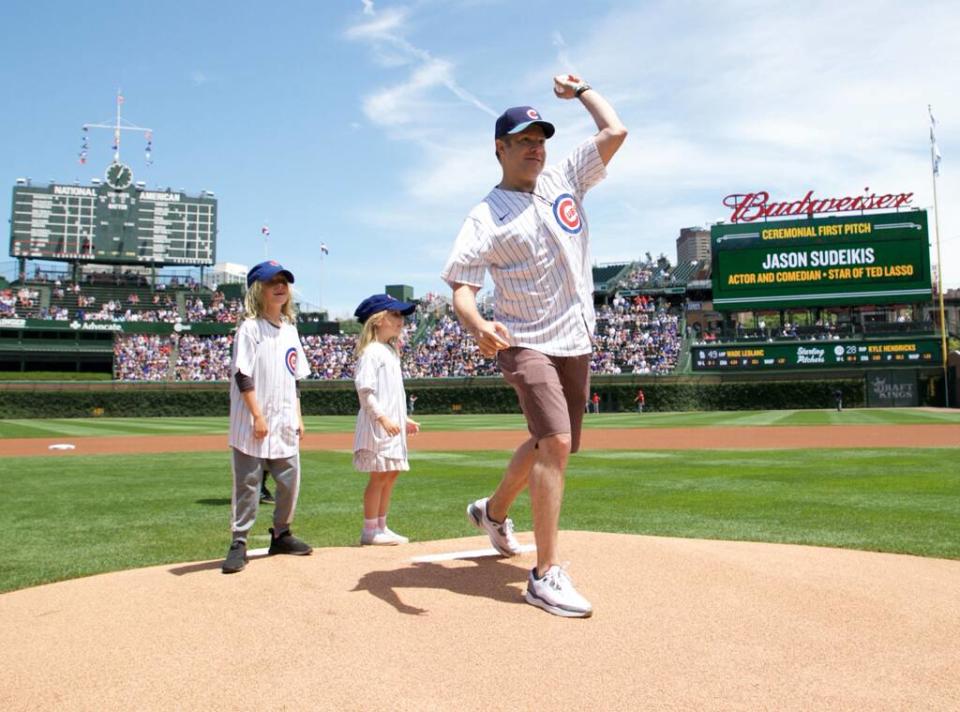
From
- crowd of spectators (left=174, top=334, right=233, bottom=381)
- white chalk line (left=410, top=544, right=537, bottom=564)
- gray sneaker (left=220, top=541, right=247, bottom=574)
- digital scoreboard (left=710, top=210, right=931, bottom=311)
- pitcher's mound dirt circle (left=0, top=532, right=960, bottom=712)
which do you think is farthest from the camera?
crowd of spectators (left=174, top=334, right=233, bottom=381)

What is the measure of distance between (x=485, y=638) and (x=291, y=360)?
8.00 feet

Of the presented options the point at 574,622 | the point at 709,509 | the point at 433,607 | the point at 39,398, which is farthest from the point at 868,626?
the point at 39,398

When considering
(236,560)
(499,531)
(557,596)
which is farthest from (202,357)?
(557,596)

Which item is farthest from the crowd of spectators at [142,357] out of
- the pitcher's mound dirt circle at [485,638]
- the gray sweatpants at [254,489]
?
the pitcher's mound dirt circle at [485,638]

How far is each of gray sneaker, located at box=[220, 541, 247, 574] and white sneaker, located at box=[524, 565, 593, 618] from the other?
1.61 metres

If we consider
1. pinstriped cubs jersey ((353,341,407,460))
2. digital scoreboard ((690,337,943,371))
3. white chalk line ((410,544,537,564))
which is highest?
digital scoreboard ((690,337,943,371))

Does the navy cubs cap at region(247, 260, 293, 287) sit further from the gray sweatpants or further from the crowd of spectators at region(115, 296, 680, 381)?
the crowd of spectators at region(115, 296, 680, 381)

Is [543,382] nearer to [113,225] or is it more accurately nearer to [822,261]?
[822,261]

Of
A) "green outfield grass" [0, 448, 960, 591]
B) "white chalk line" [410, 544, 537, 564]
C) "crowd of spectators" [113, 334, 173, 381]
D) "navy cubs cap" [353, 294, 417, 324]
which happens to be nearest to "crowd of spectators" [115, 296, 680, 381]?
"crowd of spectators" [113, 334, 173, 381]

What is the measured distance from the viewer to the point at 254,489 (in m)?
4.46

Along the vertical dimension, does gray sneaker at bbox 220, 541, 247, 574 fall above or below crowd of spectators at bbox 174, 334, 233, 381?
below

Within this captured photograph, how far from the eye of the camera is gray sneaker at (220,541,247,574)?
13.2 ft

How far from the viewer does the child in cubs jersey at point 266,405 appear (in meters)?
4.41

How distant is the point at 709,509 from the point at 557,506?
3.81 m
